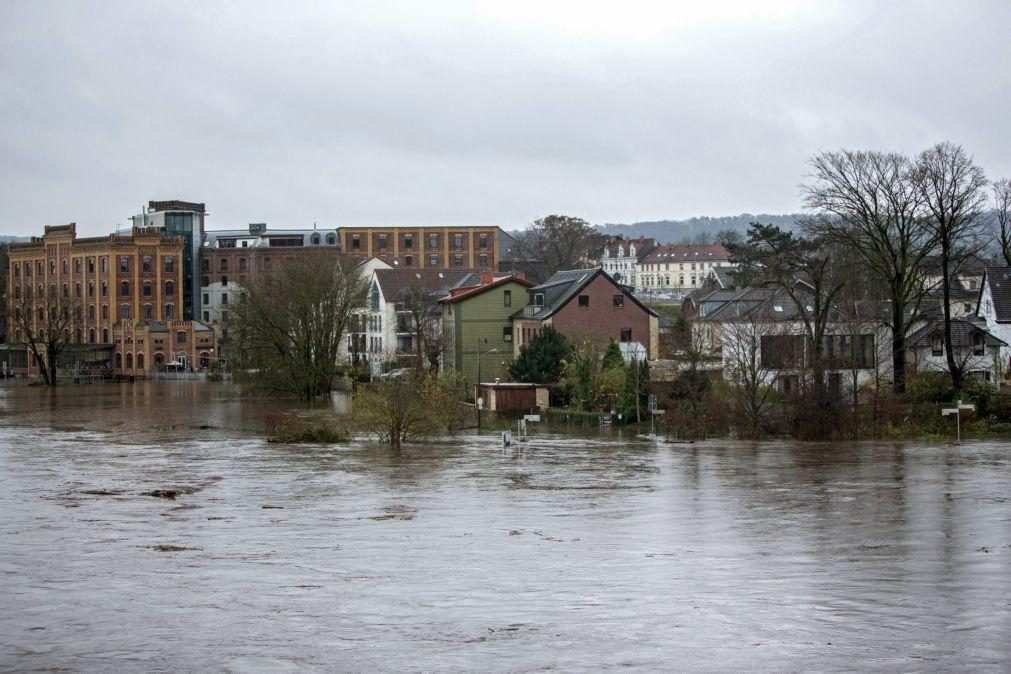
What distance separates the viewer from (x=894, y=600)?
15867 millimetres

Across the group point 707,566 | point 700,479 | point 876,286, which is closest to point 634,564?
point 707,566

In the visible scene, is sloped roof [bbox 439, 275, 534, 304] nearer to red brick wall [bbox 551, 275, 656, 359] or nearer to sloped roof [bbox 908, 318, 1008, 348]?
red brick wall [bbox 551, 275, 656, 359]

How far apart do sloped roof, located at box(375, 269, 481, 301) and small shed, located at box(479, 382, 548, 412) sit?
31.4 m

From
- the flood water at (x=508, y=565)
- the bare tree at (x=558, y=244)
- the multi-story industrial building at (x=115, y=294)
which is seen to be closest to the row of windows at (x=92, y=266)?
the multi-story industrial building at (x=115, y=294)

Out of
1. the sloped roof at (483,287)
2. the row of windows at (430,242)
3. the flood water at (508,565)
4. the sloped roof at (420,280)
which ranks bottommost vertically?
the flood water at (508,565)

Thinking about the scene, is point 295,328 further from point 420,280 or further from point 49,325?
point 49,325

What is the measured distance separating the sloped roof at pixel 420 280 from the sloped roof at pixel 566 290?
58.1ft

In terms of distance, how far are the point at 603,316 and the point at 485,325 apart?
10279 millimetres

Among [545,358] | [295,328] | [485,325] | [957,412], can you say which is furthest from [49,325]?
[957,412]

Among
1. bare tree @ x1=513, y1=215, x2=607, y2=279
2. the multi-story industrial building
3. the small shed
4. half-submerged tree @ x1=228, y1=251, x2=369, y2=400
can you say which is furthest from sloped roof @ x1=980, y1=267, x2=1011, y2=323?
the multi-story industrial building

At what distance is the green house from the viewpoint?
260ft

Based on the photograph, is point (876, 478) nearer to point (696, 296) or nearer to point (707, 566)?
point (707, 566)

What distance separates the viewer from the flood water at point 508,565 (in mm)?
13648

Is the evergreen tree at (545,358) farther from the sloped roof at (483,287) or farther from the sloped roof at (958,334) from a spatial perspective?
the sloped roof at (958,334)
